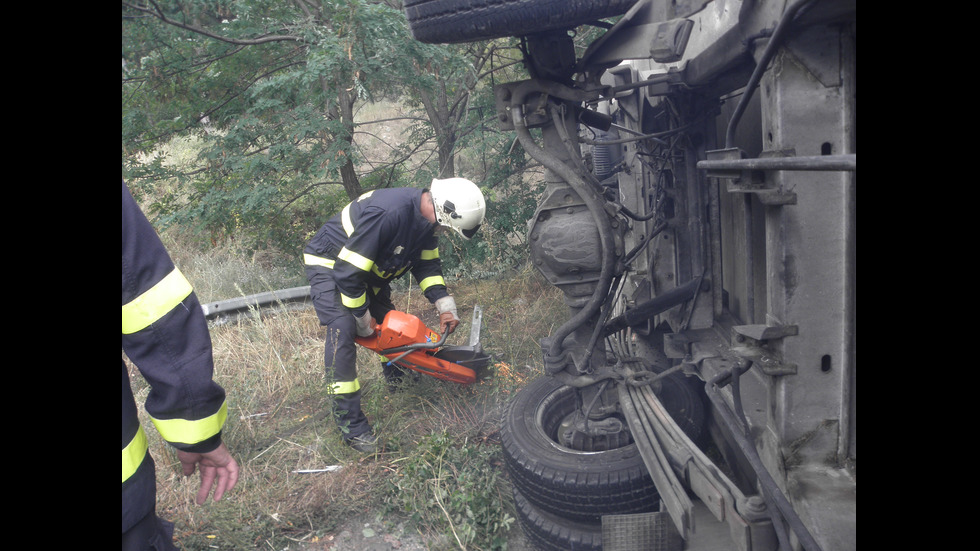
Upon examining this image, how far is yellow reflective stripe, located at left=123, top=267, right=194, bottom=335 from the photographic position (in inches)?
71.7

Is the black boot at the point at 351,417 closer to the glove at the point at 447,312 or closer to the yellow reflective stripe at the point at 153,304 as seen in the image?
the glove at the point at 447,312

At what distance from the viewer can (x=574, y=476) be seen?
3.02 meters

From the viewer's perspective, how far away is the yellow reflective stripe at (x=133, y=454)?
5.87 feet

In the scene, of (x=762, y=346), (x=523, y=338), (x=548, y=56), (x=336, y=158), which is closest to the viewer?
(x=762, y=346)

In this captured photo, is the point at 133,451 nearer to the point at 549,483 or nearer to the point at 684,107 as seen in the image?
the point at 549,483

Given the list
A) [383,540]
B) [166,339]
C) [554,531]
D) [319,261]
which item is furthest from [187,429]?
[319,261]

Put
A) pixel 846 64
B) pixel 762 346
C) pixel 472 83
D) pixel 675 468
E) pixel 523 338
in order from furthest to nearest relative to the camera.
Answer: pixel 472 83 < pixel 523 338 < pixel 675 468 < pixel 762 346 < pixel 846 64

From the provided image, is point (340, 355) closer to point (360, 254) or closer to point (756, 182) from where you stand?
point (360, 254)

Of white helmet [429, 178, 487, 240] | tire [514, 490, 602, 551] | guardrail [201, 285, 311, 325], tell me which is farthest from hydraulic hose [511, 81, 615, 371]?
guardrail [201, 285, 311, 325]

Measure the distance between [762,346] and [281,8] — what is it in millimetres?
5933

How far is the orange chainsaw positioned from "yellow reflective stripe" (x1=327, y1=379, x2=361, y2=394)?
32 cm

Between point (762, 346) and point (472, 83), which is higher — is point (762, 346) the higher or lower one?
the lower one

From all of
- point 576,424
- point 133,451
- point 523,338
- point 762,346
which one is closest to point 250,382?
point 523,338

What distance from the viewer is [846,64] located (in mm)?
1794
